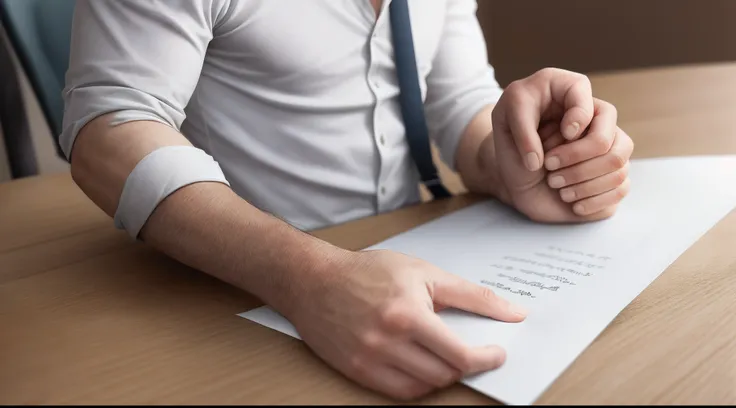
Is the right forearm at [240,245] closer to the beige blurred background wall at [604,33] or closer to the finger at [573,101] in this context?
the finger at [573,101]

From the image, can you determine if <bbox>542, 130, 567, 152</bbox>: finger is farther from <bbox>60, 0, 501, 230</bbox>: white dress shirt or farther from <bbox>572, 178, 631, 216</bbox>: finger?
<bbox>60, 0, 501, 230</bbox>: white dress shirt

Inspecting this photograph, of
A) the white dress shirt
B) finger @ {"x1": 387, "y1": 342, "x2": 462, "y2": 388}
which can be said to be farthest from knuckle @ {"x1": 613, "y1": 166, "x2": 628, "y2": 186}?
finger @ {"x1": 387, "y1": 342, "x2": 462, "y2": 388}

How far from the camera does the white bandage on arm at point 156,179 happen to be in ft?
1.67

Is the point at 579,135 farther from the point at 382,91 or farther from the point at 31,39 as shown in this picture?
the point at 31,39

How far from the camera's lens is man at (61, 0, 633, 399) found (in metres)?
0.42

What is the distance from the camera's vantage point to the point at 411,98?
0.77 meters

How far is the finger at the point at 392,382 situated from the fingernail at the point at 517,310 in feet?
0.31

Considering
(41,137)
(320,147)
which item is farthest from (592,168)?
(41,137)

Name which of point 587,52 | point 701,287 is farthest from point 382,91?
point 587,52

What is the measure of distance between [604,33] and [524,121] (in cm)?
171

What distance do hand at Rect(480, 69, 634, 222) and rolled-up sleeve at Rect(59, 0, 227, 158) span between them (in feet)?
0.94

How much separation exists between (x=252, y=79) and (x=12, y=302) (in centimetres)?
29

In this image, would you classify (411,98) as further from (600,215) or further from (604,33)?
(604,33)

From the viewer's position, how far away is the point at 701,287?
1.63 feet
